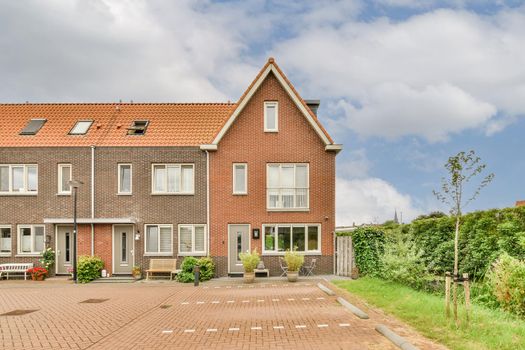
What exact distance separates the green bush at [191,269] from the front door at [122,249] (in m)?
3.34

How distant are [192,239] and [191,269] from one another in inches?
102

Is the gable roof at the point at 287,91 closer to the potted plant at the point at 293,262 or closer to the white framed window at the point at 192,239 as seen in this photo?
the white framed window at the point at 192,239

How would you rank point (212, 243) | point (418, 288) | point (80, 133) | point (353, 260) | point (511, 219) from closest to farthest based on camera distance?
point (511, 219), point (418, 288), point (353, 260), point (212, 243), point (80, 133)

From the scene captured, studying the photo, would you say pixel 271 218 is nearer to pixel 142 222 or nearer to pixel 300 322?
pixel 142 222

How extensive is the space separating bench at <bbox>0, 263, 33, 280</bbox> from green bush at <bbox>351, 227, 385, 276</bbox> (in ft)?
53.6

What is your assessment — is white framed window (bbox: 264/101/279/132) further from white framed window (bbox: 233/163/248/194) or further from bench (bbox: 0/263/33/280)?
bench (bbox: 0/263/33/280)

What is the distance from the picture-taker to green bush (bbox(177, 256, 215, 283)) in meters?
22.8

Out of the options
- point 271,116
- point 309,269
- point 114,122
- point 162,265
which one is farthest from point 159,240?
point 271,116

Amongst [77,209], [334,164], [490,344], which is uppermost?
[334,164]

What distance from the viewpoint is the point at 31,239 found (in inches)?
1003

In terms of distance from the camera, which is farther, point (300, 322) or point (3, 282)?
point (3, 282)

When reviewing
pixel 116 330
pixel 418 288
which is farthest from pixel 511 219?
pixel 116 330

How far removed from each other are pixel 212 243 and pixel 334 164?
24.6 ft

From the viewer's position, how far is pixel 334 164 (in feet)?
84.2
